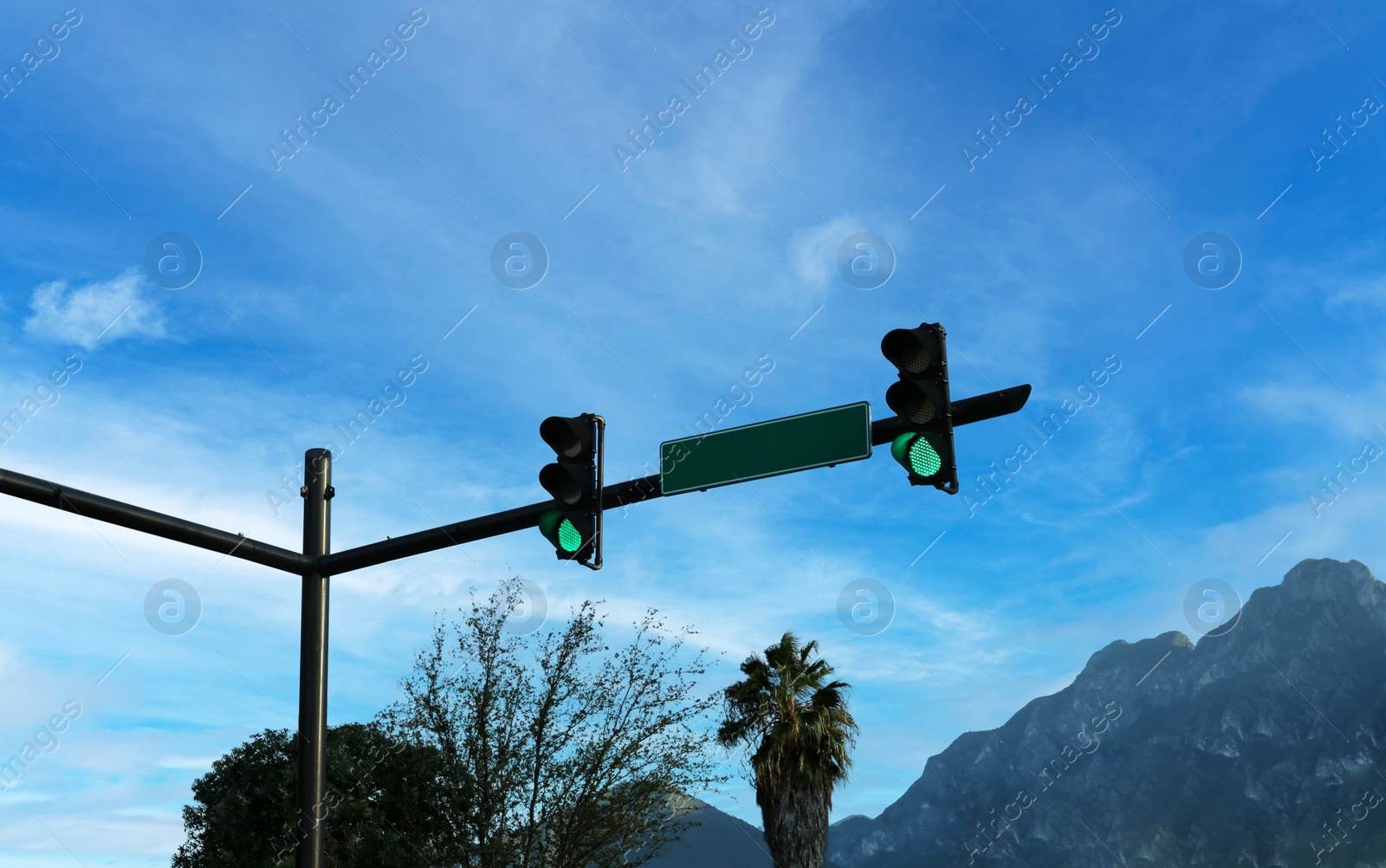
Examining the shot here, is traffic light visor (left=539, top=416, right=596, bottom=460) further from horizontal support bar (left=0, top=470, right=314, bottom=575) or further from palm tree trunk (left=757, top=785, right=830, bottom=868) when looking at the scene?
palm tree trunk (left=757, top=785, right=830, bottom=868)

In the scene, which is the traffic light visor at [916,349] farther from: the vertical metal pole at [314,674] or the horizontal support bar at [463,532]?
the vertical metal pole at [314,674]

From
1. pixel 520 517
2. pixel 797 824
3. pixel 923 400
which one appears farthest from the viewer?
pixel 797 824

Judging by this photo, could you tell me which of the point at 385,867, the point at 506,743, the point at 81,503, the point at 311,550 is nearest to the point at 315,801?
the point at 311,550

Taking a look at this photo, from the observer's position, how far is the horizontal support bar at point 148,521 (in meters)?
7.61

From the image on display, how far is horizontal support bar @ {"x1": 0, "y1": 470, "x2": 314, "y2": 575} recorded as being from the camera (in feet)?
25.0

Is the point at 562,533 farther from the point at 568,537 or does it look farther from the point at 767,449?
the point at 767,449

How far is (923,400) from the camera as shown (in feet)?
24.2

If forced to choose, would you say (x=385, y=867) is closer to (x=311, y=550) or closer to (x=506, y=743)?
(x=506, y=743)

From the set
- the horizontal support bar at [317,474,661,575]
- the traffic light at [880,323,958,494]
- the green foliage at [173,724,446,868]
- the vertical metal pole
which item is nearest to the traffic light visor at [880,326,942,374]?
the traffic light at [880,323,958,494]

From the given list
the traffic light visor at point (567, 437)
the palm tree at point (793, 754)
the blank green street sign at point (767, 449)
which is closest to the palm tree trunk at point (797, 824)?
the palm tree at point (793, 754)

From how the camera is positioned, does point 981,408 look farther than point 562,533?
No

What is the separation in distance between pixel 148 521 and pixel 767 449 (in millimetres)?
4528

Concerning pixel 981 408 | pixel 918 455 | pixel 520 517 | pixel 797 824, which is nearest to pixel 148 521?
pixel 520 517

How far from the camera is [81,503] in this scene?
306 inches
